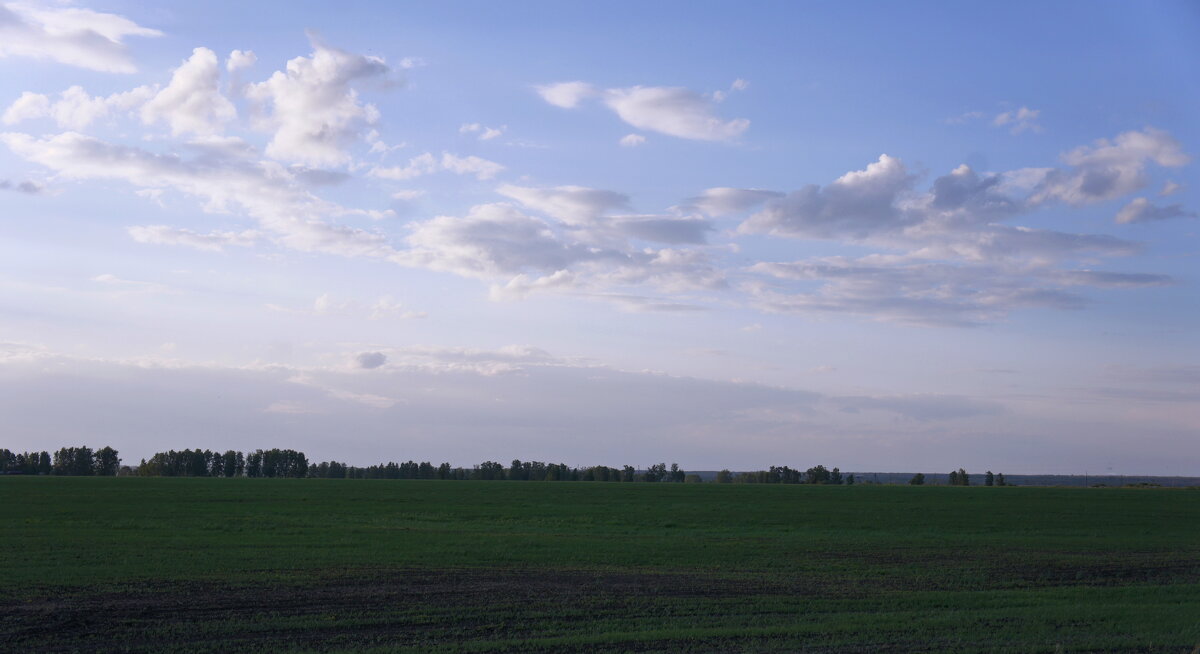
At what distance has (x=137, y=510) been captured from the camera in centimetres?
4441

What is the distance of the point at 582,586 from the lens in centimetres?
1892

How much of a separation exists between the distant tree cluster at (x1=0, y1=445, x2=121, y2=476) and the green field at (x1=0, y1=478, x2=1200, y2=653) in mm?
127936

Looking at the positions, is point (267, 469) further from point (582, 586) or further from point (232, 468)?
point (582, 586)

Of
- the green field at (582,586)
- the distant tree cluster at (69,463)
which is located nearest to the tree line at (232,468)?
the distant tree cluster at (69,463)

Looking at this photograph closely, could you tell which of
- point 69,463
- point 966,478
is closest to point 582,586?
point 966,478

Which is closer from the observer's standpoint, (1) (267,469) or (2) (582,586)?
(2) (582,586)

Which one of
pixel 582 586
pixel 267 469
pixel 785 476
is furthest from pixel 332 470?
pixel 582 586

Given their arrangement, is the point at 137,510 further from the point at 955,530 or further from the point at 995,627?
the point at 995,627

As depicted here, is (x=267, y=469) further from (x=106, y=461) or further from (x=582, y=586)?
(x=582, y=586)

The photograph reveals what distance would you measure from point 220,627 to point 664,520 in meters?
30.4

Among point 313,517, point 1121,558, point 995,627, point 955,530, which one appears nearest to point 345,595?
point 995,627

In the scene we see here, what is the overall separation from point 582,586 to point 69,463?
532ft

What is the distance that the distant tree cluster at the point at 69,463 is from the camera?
151 metres

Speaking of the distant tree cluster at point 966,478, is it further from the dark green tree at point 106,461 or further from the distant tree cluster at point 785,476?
the dark green tree at point 106,461
